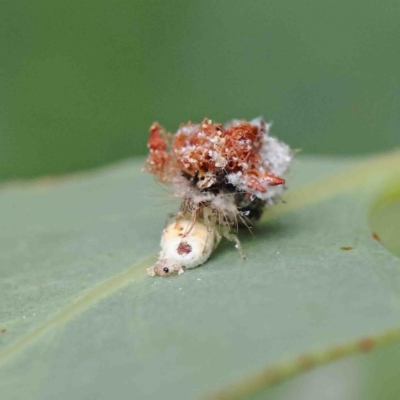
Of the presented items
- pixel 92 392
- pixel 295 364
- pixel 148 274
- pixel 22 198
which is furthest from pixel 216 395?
pixel 22 198

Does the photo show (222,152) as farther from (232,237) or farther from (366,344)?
(366,344)

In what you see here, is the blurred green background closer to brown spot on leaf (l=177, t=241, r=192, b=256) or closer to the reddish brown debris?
the reddish brown debris

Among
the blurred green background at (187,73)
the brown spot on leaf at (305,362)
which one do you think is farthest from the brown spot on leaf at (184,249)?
the blurred green background at (187,73)

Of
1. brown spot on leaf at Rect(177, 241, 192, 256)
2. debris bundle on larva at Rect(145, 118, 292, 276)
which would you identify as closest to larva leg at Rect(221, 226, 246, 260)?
debris bundle on larva at Rect(145, 118, 292, 276)

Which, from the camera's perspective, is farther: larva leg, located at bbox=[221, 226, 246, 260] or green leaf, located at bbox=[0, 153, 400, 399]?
larva leg, located at bbox=[221, 226, 246, 260]

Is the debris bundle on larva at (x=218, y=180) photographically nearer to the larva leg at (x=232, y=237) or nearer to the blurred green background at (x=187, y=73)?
the larva leg at (x=232, y=237)

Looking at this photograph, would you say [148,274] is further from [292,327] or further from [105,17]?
[105,17]
